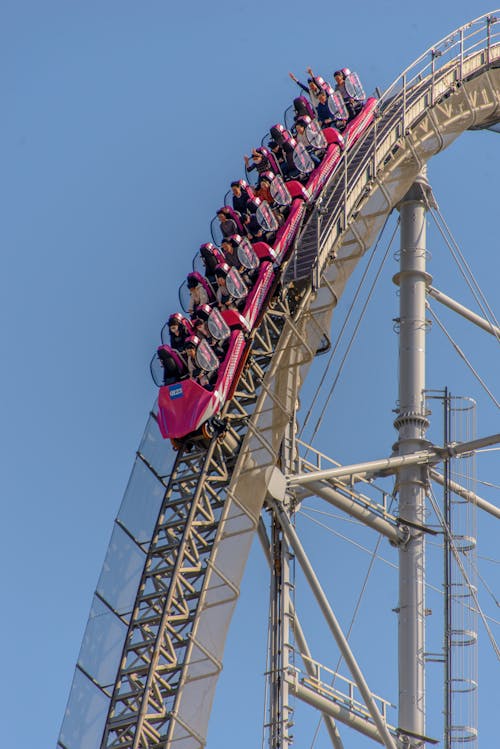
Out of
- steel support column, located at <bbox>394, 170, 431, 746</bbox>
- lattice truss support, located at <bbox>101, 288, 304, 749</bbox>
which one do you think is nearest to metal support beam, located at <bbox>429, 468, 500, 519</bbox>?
steel support column, located at <bbox>394, 170, 431, 746</bbox>

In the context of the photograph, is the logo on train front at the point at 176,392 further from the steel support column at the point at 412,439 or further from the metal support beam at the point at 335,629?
the steel support column at the point at 412,439

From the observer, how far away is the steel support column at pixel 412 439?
33.4 m

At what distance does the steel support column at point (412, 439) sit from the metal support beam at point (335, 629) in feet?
4.26

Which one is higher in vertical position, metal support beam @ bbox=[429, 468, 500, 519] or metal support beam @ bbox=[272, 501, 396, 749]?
metal support beam @ bbox=[429, 468, 500, 519]

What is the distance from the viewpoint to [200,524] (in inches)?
1210

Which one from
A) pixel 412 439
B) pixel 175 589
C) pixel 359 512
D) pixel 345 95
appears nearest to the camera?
pixel 175 589

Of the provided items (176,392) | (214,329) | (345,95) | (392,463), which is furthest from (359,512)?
(345,95)

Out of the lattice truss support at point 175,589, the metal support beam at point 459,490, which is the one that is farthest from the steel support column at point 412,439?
the lattice truss support at point 175,589

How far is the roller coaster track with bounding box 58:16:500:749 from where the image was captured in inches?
1167

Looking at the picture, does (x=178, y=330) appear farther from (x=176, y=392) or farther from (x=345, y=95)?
(x=345, y=95)

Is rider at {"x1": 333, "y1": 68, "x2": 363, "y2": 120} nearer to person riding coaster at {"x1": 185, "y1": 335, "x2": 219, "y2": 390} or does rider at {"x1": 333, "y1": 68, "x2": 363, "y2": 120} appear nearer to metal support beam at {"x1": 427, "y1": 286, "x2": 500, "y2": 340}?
metal support beam at {"x1": 427, "y1": 286, "x2": 500, "y2": 340}

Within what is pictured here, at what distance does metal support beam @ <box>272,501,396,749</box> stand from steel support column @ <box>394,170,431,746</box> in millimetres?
1299

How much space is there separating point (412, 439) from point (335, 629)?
4553 mm

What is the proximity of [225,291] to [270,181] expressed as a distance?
104 inches
